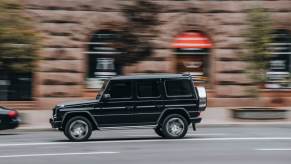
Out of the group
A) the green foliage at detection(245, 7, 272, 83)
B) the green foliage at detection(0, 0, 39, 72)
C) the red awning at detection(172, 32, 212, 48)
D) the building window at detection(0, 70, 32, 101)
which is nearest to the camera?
the green foliage at detection(0, 0, 39, 72)

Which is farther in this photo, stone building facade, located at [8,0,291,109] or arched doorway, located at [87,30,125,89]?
arched doorway, located at [87,30,125,89]

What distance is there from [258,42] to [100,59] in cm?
823

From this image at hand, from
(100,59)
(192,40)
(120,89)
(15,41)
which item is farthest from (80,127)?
(192,40)

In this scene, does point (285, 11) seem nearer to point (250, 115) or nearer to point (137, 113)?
point (250, 115)

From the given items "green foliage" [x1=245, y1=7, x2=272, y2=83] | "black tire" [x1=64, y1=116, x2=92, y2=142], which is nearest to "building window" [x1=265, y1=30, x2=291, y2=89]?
"green foliage" [x1=245, y1=7, x2=272, y2=83]

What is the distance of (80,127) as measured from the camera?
1909 centimetres

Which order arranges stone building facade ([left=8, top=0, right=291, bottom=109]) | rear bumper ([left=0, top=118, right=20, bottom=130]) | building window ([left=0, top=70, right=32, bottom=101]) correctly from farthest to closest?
building window ([left=0, top=70, right=32, bottom=101]), stone building facade ([left=8, top=0, right=291, bottom=109]), rear bumper ([left=0, top=118, right=20, bottom=130])

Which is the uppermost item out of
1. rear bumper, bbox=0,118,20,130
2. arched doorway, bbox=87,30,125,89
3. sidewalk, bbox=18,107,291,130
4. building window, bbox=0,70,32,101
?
arched doorway, bbox=87,30,125,89

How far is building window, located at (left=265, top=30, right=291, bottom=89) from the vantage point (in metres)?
32.0

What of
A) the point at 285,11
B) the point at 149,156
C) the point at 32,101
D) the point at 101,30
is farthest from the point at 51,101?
the point at 149,156

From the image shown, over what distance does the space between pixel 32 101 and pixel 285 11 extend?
1213 centimetres

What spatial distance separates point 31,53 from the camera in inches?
1002

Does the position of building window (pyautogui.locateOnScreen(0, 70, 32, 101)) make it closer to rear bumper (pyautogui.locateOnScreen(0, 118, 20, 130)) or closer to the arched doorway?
the arched doorway

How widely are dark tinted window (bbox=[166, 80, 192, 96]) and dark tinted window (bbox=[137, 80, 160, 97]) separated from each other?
0.34m
